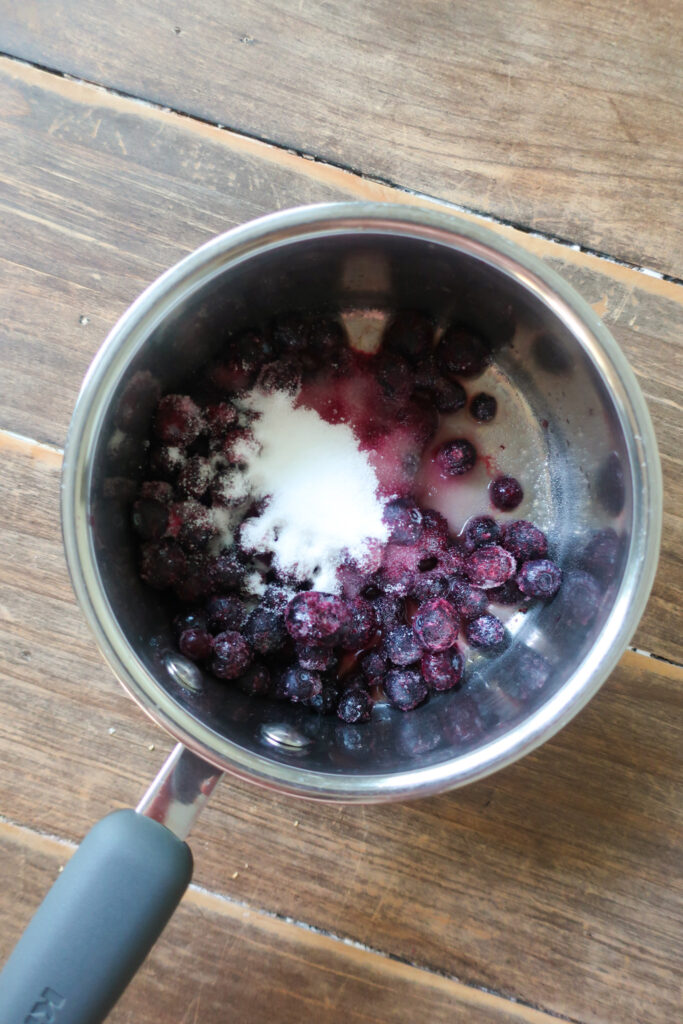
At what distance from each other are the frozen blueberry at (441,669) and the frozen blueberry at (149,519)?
331mm

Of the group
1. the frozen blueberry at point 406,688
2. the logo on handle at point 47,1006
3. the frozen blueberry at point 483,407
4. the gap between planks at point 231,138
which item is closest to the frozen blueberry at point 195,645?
the frozen blueberry at point 406,688

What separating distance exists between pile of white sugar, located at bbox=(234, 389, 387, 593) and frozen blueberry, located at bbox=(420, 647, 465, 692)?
5.4 inches

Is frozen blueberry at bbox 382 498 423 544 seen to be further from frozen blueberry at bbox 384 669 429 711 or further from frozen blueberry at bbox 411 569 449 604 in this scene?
frozen blueberry at bbox 384 669 429 711

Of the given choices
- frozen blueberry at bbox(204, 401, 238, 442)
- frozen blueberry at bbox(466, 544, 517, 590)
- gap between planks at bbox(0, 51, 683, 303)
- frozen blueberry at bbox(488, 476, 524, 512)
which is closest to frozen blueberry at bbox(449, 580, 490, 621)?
frozen blueberry at bbox(466, 544, 517, 590)

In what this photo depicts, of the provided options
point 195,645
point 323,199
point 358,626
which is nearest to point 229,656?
point 195,645

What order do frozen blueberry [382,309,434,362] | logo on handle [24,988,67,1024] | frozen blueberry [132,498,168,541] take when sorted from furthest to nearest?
1. frozen blueberry [382,309,434,362]
2. frozen blueberry [132,498,168,541]
3. logo on handle [24,988,67,1024]

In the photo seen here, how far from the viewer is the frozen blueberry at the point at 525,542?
845 mm

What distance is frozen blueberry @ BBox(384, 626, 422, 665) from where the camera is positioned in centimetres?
81

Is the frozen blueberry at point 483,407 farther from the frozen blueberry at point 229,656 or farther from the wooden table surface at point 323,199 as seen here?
the frozen blueberry at point 229,656

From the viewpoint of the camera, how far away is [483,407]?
2.92ft

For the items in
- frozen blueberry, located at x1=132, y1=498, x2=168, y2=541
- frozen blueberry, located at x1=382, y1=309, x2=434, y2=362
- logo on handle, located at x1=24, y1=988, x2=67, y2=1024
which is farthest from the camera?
frozen blueberry, located at x1=382, y1=309, x2=434, y2=362

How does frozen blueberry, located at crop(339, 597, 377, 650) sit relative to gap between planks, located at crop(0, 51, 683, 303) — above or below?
below

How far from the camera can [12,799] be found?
92 cm

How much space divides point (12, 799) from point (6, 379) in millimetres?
539
